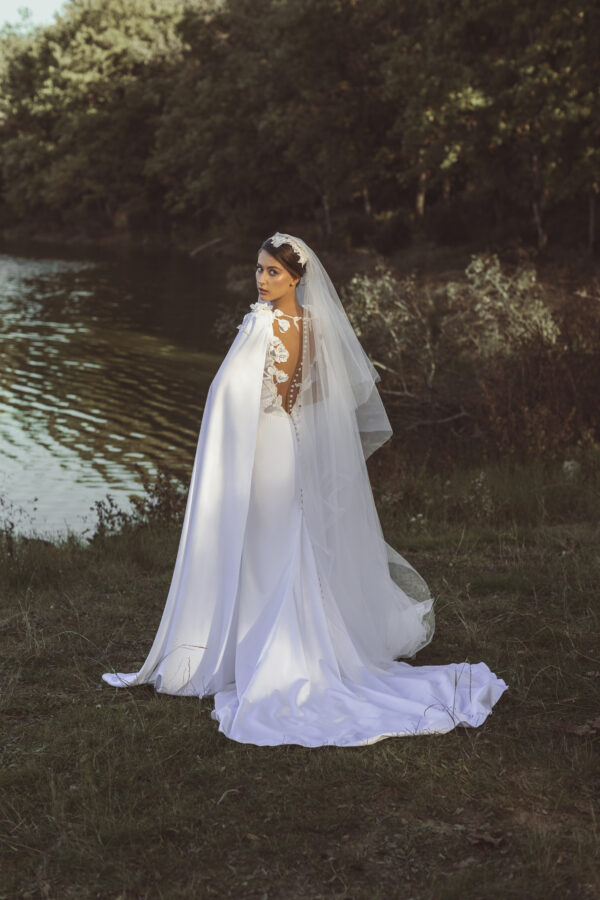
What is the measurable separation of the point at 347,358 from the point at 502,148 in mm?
26676

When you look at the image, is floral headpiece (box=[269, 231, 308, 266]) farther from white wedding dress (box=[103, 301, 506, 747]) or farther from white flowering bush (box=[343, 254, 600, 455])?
white flowering bush (box=[343, 254, 600, 455])

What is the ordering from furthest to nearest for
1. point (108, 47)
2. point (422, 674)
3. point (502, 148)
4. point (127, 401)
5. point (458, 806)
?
point (108, 47), point (502, 148), point (127, 401), point (422, 674), point (458, 806)

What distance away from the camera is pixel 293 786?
4047mm

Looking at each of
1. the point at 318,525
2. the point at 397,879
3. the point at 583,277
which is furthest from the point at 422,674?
the point at 583,277

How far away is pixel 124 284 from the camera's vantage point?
37.5m

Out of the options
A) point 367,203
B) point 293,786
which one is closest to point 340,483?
point 293,786

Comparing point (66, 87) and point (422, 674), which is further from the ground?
point (66, 87)

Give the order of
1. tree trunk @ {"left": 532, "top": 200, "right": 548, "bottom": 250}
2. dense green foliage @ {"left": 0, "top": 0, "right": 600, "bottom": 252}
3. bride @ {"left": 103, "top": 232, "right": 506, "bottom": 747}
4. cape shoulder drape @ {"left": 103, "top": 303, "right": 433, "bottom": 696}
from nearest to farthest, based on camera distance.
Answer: bride @ {"left": 103, "top": 232, "right": 506, "bottom": 747}
cape shoulder drape @ {"left": 103, "top": 303, "right": 433, "bottom": 696}
dense green foliage @ {"left": 0, "top": 0, "right": 600, "bottom": 252}
tree trunk @ {"left": 532, "top": 200, "right": 548, "bottom": 250}

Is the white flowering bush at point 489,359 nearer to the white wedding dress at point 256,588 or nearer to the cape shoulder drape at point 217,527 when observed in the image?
the white wedding dress at point 256,588

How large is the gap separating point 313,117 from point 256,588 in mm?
35120

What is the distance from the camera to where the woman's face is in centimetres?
520

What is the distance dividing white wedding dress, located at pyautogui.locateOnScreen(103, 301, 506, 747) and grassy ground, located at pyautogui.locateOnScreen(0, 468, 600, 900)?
0.22 meters

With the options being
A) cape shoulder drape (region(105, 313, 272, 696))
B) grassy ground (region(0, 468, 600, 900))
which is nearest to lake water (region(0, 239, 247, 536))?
cape shoulder drape (region(105, 313, 272, 696))

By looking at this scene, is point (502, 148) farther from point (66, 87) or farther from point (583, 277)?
point (66, 87)
